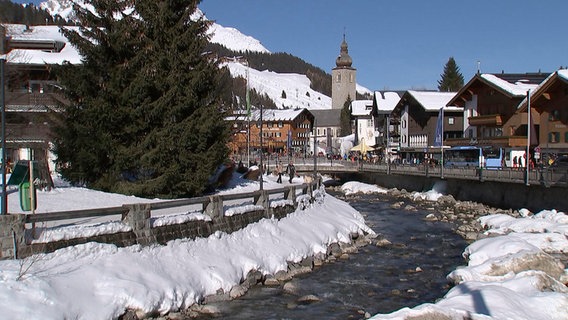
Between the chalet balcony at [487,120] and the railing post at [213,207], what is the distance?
4714cm

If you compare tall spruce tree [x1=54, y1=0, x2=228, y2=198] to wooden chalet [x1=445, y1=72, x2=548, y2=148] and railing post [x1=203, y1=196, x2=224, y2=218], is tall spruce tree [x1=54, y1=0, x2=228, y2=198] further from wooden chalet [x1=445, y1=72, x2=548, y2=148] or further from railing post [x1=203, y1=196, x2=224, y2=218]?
wooden chalet [x1=445, y1=72, x2=548, y2=148]

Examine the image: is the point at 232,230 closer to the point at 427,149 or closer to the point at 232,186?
the point at 232,186

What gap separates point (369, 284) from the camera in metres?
19.7

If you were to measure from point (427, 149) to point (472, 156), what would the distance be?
16267 mm

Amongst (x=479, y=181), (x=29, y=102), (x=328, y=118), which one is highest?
(x=328, y=118)

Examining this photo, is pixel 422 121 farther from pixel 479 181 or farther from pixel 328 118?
pixel 328 118

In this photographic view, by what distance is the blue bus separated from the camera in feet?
193

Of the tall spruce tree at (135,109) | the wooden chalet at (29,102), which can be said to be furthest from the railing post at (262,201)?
the wooden chalet at (29,102)

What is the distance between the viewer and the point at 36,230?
46.4 feet

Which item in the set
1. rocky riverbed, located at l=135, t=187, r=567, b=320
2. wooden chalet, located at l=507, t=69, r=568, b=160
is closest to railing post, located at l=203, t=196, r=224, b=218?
rocky riverbed, located at l=135, t=187, r=567, b=320

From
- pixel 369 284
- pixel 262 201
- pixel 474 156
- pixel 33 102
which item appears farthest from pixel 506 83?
pixel 369 284

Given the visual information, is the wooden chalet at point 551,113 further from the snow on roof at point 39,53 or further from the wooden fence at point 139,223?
the snow on roof at point 39,53

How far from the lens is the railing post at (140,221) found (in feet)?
55.3

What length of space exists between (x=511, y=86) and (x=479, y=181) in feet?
57.6
